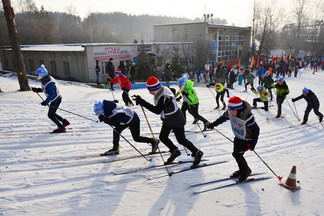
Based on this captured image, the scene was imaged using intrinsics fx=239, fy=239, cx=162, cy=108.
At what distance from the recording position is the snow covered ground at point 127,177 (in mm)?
3582

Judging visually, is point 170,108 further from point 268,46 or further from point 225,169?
point 268,46

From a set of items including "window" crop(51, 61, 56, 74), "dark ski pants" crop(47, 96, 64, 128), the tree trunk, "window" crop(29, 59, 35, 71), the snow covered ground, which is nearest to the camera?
the snow covered ground

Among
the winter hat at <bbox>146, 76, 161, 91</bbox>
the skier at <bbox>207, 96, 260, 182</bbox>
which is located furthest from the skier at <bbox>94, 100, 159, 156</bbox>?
the skier at <bbox>207, 96, 260, 182</bbox>

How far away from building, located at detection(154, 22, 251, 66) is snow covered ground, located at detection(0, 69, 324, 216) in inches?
845

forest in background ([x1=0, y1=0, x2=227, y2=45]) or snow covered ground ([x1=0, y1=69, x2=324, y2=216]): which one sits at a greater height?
forest in background ([x1=0, y1=0, x2=227, y2=45])

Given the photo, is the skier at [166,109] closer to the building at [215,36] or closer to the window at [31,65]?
the building at [215,36]

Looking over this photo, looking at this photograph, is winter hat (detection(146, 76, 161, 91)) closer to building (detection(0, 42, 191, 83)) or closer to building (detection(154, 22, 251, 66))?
building (detection(0, 42, 191, 83))

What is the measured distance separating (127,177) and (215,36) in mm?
31256

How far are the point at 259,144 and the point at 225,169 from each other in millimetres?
2297

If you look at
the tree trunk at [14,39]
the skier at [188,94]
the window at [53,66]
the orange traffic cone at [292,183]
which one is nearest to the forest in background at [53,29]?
the window at [53,66]

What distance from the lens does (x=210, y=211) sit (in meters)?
3.54

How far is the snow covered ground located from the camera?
3.58 meters

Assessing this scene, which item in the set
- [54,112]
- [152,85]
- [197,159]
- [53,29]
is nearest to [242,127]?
[197,159]

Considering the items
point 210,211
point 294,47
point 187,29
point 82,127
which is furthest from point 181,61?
point 294,47
